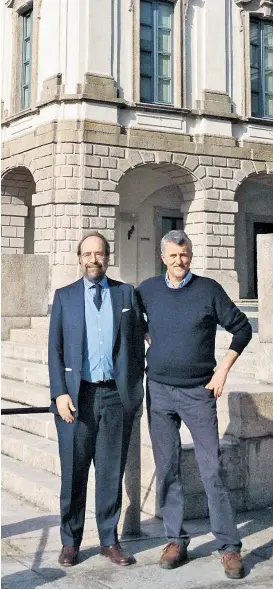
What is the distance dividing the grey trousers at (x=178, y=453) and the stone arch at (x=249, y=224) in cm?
1669

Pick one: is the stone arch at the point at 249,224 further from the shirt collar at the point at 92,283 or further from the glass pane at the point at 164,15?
the shirt collar at the point at 92,283

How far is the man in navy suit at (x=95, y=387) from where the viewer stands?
167 inches

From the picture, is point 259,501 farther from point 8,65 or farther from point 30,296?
point 8,65

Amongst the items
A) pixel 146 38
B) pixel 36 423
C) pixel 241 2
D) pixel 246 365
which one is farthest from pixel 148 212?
pixel 36 423

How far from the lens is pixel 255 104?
1938 centimetres

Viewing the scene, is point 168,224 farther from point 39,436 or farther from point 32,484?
point 32,484

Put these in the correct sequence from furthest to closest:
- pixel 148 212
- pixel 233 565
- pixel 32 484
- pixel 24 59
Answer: pixel 148 212 < pixel 24 59 < pixel 32 484 < pixel 233 565

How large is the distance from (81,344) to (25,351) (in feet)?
20.5

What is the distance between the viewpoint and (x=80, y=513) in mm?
4340

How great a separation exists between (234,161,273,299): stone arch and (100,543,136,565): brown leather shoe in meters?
16.9

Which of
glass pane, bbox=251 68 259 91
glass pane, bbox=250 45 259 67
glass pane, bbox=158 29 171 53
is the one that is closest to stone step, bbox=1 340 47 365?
glass pane, bbox=158 29 171 53

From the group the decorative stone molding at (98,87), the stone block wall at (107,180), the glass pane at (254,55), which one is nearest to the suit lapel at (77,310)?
the stone block wall at (107,180)

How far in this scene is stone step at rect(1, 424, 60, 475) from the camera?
21.1ft

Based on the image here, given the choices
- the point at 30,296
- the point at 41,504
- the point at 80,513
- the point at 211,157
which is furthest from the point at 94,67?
the point at 80,513
